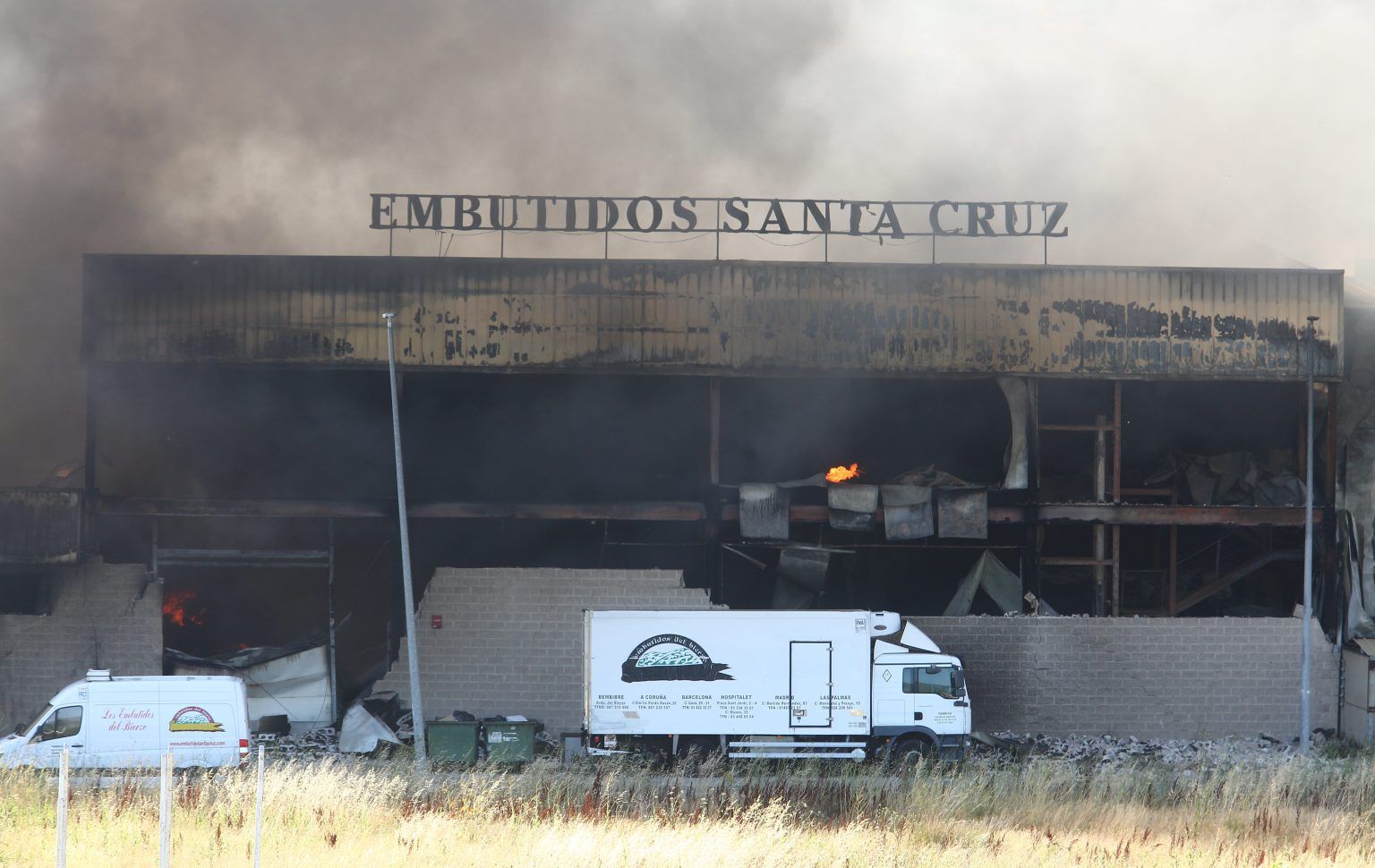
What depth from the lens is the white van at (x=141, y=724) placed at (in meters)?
18.2

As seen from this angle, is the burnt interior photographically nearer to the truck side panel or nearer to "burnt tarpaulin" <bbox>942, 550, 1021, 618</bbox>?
"burnt tarpaulin" <bbox>942, 550, 1021, 618</bbox>

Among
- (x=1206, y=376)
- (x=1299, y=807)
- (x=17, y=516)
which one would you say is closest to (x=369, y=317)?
(x=17, y=516)

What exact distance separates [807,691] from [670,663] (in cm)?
214

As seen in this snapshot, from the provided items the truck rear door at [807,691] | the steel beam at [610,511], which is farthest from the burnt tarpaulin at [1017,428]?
the truck rear door at [807,691]

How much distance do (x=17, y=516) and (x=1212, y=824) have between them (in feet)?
65.2

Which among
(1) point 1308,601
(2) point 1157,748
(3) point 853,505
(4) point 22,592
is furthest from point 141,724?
(1) point 1308,601

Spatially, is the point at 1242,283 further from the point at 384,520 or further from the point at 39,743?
the point at 39,743

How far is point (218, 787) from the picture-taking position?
16.2 metres

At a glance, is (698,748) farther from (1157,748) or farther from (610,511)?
(1157,748)

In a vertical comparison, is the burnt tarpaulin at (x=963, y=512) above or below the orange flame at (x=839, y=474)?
below

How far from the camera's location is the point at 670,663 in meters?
20.3

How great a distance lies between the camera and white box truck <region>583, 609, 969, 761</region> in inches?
795

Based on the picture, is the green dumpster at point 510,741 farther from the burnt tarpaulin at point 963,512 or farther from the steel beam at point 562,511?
the burnt tarpaulin at point 963,512

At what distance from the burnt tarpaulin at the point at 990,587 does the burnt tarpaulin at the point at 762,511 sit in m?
3.56
